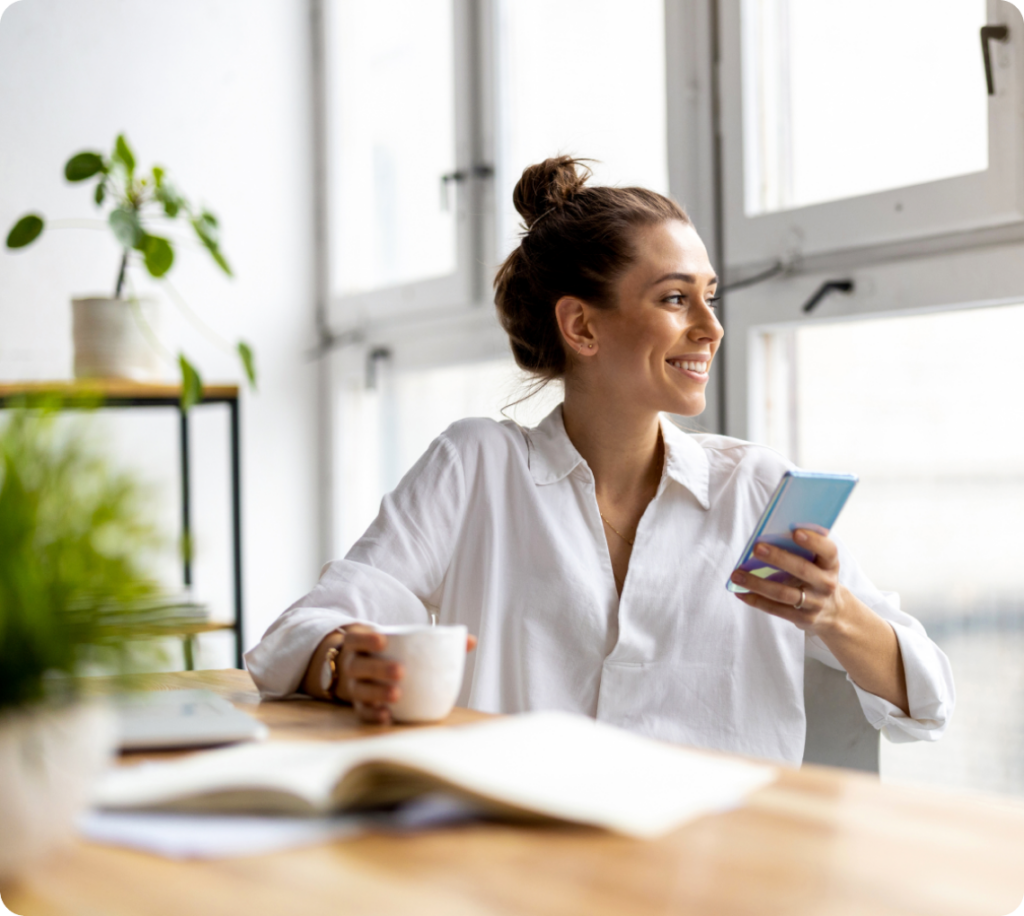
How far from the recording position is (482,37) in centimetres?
250

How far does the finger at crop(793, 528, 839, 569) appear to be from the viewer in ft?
3.34

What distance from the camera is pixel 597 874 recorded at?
488 mm

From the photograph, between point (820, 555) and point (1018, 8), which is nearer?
point (820, 555)

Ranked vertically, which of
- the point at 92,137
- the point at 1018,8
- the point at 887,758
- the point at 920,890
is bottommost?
the point at 887,758

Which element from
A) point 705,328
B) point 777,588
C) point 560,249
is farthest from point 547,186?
point 777,588

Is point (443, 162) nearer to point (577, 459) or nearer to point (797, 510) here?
point (577, 459)

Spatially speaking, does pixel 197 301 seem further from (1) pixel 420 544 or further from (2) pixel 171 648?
(2) pixel 171 648

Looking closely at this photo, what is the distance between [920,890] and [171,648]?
34 centimetres

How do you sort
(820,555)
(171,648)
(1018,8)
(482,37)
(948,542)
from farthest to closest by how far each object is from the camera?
(482,37)
(948,542)
(1018,8)
(820,555)
(171,648)

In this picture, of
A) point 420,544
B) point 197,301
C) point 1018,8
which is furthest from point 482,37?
point 420,544

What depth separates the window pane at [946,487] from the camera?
1536 millimetres

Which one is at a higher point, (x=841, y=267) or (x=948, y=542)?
(x=841, y=267)

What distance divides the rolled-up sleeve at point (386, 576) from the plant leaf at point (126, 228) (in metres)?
1.01

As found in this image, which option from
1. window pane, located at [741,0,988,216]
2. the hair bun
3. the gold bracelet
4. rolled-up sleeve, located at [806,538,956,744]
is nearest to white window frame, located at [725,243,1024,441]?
window pane, located at [741,0,988,216]
